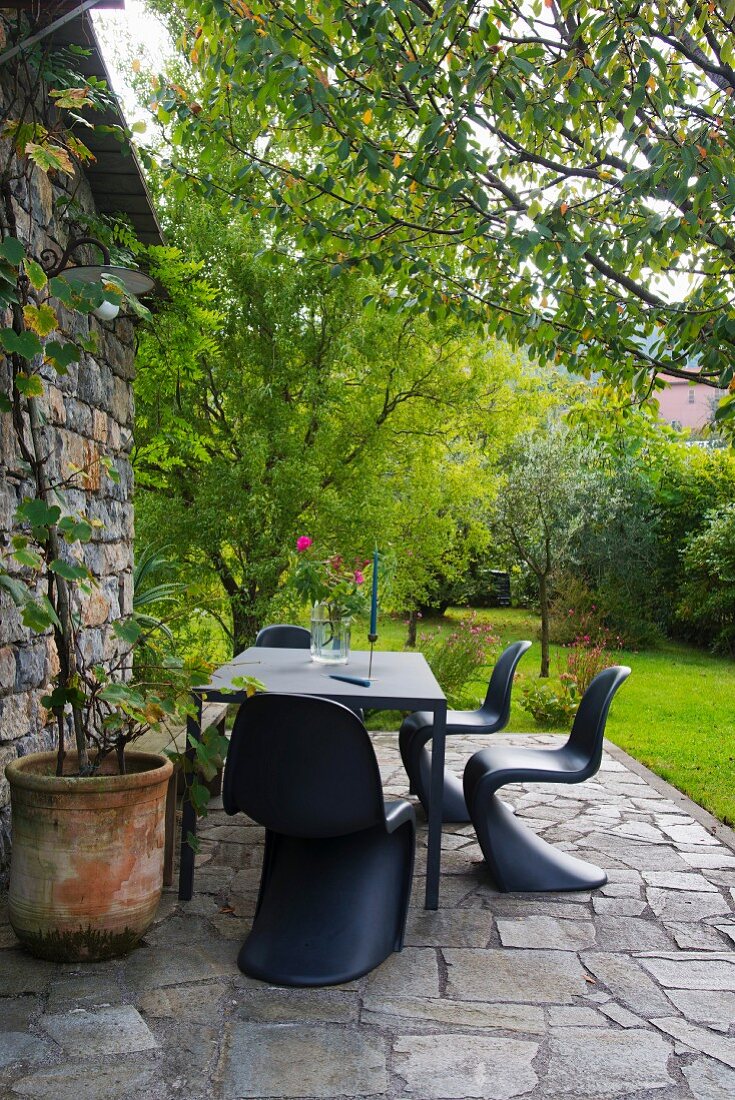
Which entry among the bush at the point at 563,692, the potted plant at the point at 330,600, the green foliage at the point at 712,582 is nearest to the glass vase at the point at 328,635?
the potted plant at the point at 330,600

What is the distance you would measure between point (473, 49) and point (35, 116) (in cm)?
191

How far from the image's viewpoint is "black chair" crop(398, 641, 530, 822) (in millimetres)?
4699

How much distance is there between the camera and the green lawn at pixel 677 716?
19.7ft

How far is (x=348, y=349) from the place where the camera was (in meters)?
7.99

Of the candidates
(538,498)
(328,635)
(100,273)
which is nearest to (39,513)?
(100,273)

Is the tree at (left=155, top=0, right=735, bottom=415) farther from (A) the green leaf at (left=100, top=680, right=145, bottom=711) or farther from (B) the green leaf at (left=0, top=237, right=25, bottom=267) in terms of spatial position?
(A) the green leaf at (left=100, top=680, right=145, bottom=711)

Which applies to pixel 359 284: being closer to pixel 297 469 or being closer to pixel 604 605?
pixel 297 469

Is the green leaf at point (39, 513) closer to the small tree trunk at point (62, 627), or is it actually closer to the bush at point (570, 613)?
the small tree trunk at point (62, 627)

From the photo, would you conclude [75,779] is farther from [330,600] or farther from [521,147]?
[521,147]

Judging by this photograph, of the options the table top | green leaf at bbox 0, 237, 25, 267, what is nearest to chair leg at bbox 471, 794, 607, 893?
the table top

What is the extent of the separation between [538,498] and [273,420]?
3984mm

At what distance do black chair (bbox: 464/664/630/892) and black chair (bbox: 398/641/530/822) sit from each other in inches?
24.7

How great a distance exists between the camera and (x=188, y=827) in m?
3.48

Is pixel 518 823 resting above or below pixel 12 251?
below
